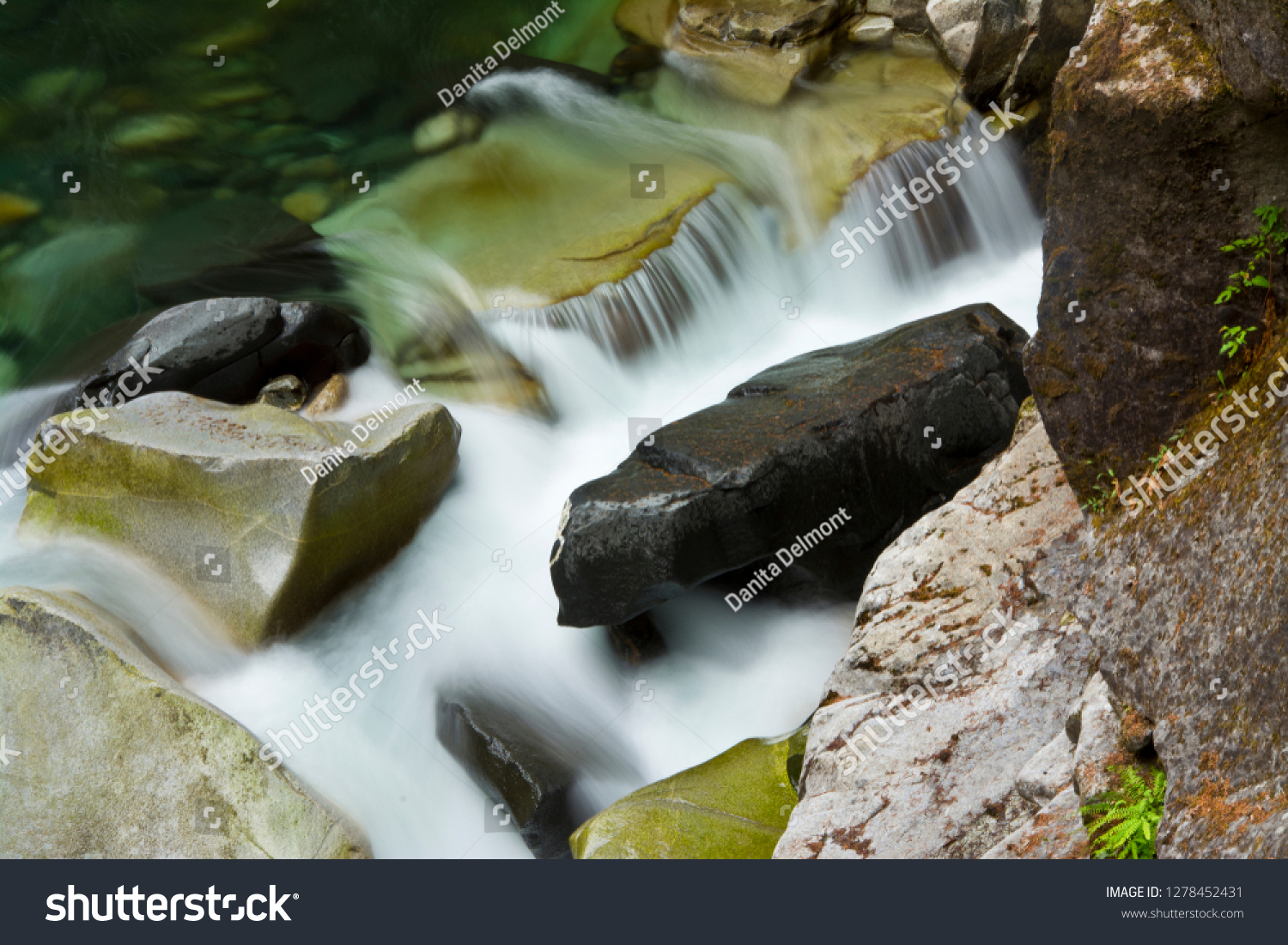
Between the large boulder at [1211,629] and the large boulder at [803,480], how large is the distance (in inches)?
109

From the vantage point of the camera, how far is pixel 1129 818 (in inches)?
123

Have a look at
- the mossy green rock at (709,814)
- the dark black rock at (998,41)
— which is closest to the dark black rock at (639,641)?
the mossy green rock at (709,814)

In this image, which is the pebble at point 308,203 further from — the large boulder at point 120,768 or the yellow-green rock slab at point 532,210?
the large boulder at point 120,768

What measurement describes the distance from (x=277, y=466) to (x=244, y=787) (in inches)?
78.7

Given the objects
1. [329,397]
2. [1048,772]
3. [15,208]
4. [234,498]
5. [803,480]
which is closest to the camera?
[1048,772]

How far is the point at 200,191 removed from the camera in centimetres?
1092

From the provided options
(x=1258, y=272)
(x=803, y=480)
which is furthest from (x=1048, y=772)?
(x=803, y=480)

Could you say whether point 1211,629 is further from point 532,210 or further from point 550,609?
point 532,210

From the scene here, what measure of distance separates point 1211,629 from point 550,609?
5008 mm

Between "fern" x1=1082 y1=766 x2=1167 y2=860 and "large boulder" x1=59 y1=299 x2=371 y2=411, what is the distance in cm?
724

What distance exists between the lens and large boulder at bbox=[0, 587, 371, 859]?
229 inches

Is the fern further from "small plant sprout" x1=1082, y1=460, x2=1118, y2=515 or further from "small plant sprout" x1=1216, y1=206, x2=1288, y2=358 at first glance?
"small plant sprout" x1=1216, y1=206, x2=1288, y2=358

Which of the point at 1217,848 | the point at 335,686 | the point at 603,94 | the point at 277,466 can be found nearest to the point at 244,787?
the point at 335,686
